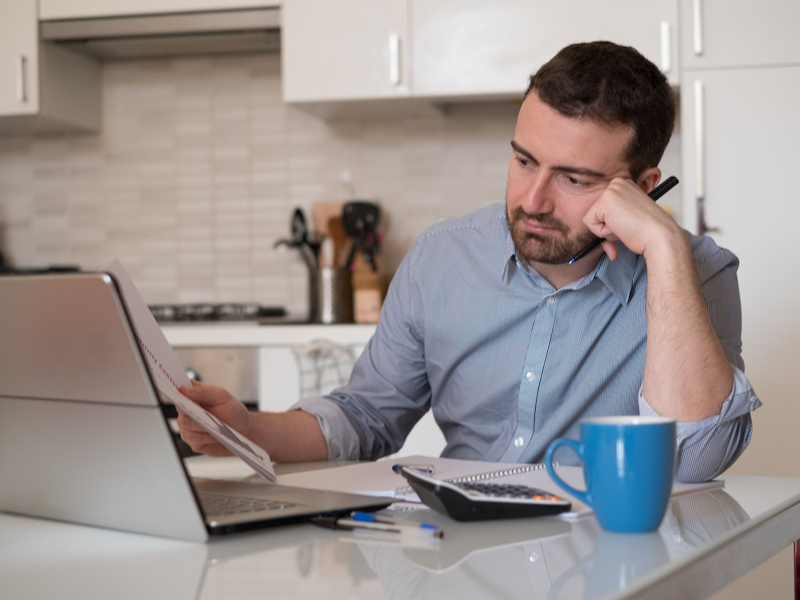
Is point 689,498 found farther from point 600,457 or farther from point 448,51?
point 448,51

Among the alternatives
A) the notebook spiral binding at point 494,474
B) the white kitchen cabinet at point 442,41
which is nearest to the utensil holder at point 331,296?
the white kitchen cabinet at point 442,41

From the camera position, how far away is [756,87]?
2426 mm

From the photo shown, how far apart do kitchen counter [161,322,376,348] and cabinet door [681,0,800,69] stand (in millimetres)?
1247

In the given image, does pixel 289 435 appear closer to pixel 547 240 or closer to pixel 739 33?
pixel 547 240

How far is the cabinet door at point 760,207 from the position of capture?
2.39 m

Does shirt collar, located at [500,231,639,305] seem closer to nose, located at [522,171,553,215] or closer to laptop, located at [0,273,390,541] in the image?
nose, located at [522,171,553,215]

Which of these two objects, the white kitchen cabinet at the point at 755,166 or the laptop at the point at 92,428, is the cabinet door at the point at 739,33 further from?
the laptop at the point at 92,428

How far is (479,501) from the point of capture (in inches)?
28.9

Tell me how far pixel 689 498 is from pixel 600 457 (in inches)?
9.3

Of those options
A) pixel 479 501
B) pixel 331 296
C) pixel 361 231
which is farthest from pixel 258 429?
pixel 361 231

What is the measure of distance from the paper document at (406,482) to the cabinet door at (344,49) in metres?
1.82

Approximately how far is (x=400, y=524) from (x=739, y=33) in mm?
2186

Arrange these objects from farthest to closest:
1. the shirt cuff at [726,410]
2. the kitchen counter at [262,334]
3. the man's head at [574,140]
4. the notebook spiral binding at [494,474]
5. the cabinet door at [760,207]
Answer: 1. the kitchen counter at [262,334]
2. the cabinet door at [760,207]
3. the man's head at [574,140]
4. the shirt cuff at [726,410]
5. the notebook spiral binding at [494,474]

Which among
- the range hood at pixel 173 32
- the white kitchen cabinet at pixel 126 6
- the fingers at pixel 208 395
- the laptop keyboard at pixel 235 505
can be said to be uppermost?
the white kitchen cabinet at pixel 126 6
